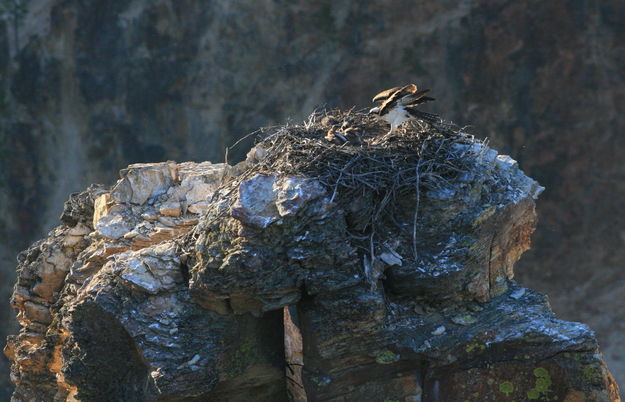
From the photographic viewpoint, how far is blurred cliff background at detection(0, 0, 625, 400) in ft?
85.3

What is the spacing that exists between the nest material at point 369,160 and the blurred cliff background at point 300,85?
60.8 feet

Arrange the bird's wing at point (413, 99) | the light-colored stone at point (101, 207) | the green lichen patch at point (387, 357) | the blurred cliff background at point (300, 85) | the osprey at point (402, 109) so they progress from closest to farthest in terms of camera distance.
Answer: the green lichen patch at point (387, 357) < the osprey at point (402, 109) < the bird's wing at point (413, 99) < the light-colored stone at point (101, 207) < the blurred cliff background at point (300, 85)

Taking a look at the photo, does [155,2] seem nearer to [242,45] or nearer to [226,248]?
[242,45]

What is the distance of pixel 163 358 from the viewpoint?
23.1ft

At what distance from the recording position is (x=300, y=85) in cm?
2834

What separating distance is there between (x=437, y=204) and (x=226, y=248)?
2.09 m

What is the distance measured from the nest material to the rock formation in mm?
21

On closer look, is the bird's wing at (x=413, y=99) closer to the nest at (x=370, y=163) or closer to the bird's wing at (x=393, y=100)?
the bird's wing at (x=393, y=100)

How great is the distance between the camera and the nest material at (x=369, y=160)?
7.26m

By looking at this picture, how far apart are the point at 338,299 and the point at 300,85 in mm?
21997

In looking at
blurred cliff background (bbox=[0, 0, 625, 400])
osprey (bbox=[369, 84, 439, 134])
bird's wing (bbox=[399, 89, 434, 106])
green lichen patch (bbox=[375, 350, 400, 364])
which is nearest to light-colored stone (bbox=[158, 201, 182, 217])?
osprey (bbox=[369, 84, 439, 134])

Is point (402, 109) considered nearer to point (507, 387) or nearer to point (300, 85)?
point (507, 387)

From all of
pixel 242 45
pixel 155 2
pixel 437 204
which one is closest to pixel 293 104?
pixel 242 45

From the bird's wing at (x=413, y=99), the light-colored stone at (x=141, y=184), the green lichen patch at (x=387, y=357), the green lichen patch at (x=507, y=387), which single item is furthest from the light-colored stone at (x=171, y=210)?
the green lichen patch at (x=507, y=387)
